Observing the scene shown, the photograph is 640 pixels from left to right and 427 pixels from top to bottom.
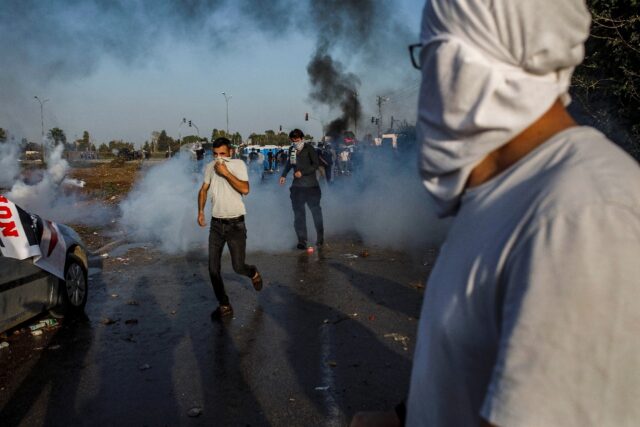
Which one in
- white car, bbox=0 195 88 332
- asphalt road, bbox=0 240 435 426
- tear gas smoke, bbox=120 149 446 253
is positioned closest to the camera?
asphalt road, bbox=0 240 435 426

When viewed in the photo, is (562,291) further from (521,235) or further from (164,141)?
(164,141)

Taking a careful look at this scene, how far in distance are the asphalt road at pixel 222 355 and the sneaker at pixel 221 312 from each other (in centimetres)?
12

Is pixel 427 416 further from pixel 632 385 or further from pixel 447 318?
pixel 632 385

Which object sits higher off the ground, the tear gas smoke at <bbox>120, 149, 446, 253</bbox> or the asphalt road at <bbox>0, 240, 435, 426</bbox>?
the tear gas smoke at <bbox>120, 149, 446, 253</bbox>

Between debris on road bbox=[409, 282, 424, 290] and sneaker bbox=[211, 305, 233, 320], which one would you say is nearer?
sneaker bbox=[211, 305, 233, 320]

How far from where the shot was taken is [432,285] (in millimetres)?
1056

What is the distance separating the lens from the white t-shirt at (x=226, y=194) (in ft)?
20.7

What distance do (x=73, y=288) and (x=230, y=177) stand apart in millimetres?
2339

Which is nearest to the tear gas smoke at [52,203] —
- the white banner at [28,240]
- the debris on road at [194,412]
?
the white banner at [28,240]

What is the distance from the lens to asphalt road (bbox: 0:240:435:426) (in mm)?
3943

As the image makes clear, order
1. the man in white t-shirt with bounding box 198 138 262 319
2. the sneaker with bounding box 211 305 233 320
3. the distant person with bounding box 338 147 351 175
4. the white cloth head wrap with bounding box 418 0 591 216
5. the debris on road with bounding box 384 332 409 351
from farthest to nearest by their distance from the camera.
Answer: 1. the distant person with bounding box 338 147 351 175
2. the man in white t-shirt with bounding box 198 138 262 319
3. the sneaker with bounding box 211 305 233 320
4. the debris on road with bounding box 384 332 409 351
5. the white cloth head wrap with bounding box 418 0 591 216

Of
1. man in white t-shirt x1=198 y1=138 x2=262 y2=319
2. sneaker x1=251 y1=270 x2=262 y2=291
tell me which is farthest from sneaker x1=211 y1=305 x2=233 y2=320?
sneaker x1=251 y1=270 x2=262 y2=291

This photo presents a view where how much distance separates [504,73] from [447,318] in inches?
17.4

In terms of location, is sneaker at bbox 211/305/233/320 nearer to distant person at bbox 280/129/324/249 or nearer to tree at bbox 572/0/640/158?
distant person at bbox 280/129/324/249
